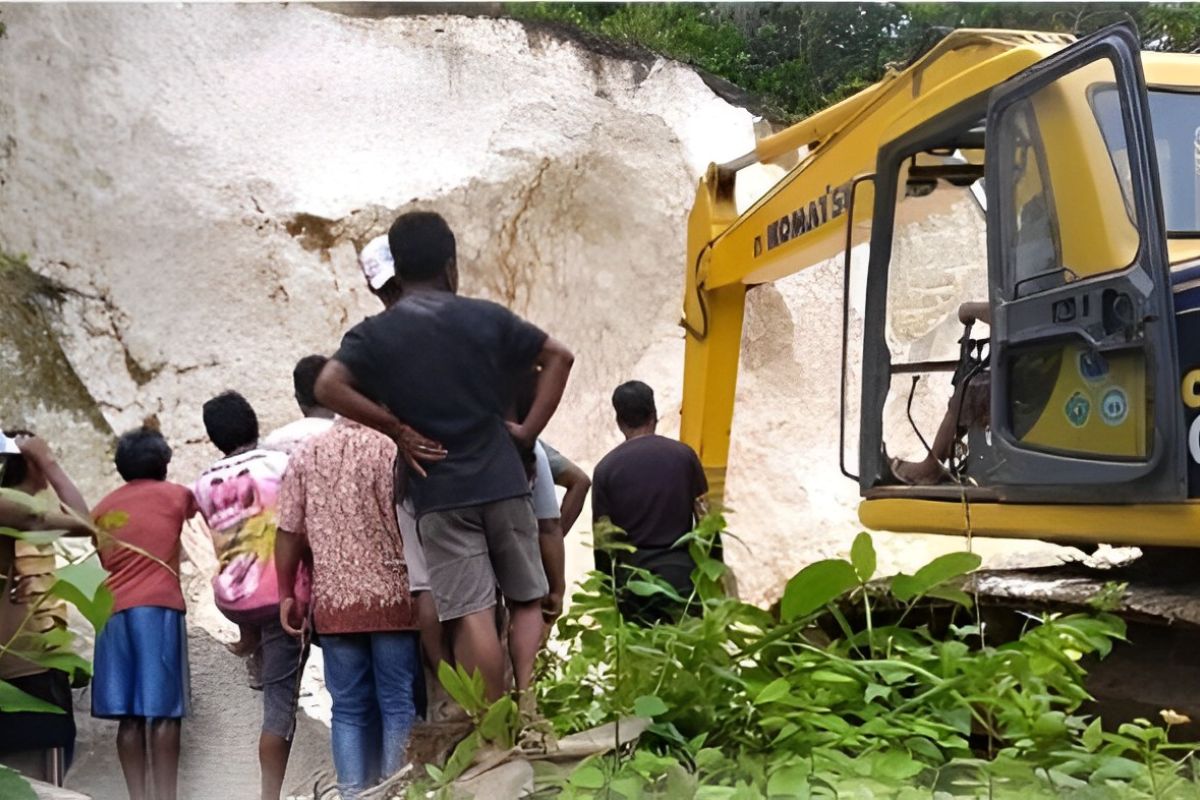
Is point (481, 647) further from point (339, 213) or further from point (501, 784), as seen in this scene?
point (339, 213)

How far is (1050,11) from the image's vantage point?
20.7ft

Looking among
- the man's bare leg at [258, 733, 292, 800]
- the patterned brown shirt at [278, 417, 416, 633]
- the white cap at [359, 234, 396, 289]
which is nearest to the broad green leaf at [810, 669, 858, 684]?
the patterned brown shirt at [278, 417, 416, 633]

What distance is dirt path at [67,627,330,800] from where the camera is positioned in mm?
4684

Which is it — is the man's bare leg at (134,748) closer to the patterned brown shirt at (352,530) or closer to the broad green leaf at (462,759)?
the patterned brown shirt at (352,530)

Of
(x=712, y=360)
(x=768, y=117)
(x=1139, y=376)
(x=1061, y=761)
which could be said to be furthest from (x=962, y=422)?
(x=768, y=117)

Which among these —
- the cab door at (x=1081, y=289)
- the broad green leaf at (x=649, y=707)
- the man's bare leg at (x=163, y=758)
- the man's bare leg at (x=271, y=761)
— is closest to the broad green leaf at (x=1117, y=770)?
the broad green leaf at (x=649, y=707)

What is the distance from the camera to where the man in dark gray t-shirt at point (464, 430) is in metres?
2.86

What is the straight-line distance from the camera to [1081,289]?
3.05 metres

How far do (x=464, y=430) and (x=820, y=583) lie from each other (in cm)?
98

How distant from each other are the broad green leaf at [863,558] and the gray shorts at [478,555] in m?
0.92

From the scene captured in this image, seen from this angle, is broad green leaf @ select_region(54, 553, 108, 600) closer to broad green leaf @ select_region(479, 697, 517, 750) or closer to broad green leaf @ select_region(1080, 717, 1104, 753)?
broad green leaf @ select_region(479, 697, 517, 750)

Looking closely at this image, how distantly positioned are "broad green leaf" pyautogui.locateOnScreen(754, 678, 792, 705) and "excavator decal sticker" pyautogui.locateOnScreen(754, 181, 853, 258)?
266 cm

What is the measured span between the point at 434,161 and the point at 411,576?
685cm

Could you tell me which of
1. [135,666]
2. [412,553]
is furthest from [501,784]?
[135,666]
